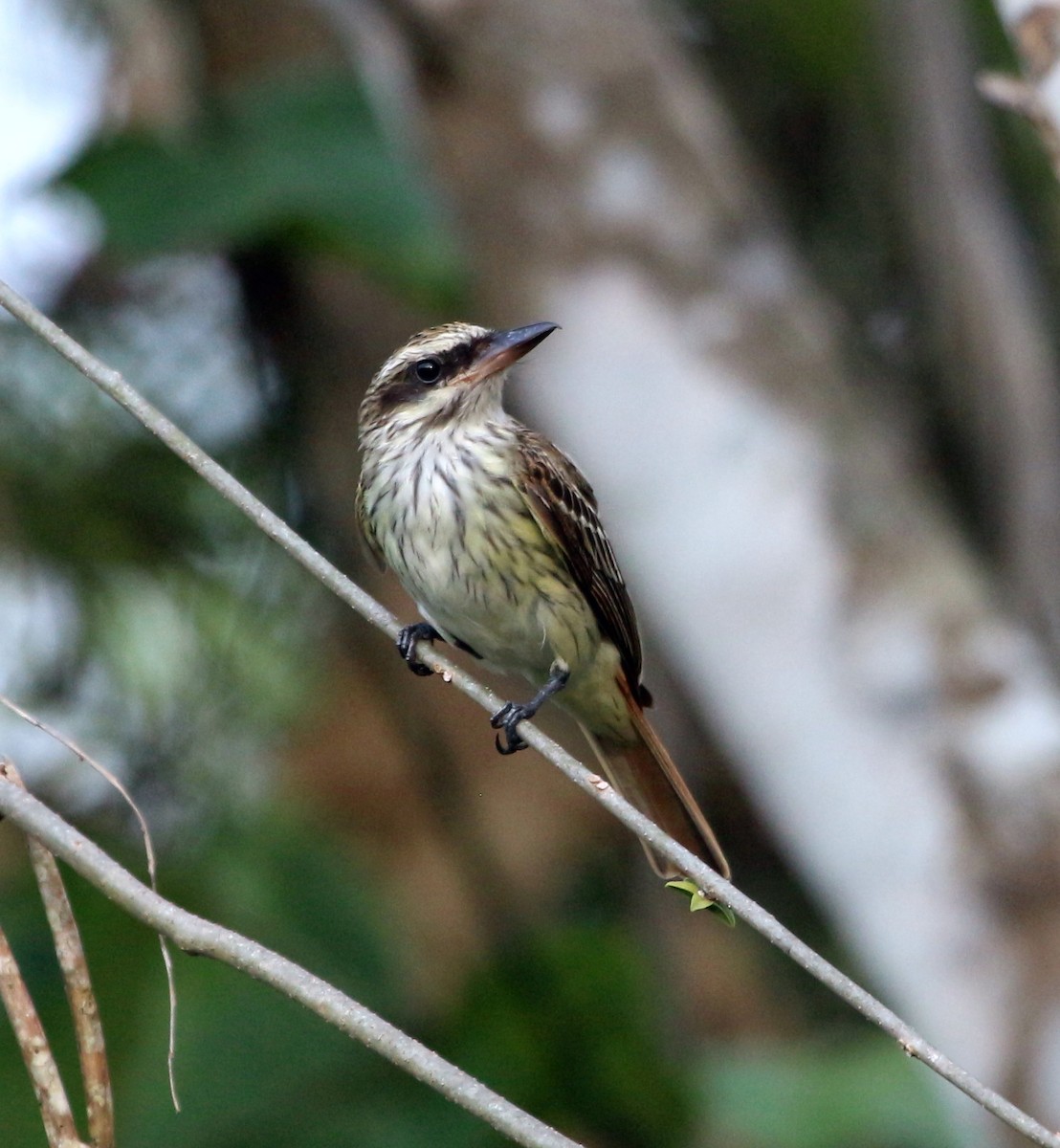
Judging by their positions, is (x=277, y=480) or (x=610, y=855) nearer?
(x=277, y=480)

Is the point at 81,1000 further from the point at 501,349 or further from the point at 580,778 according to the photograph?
the point at 501,349

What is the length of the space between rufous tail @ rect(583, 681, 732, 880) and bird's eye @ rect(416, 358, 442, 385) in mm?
799

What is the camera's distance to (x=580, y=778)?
87.6 inches

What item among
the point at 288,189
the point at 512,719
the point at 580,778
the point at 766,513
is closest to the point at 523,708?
the point at 512,719

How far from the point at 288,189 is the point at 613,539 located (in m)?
1.47

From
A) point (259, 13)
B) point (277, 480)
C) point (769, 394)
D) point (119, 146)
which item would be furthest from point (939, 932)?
point (259, 13)

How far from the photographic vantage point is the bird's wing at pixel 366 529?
379 centimetres

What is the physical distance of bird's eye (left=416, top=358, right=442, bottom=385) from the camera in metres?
3.82

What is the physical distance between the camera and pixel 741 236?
211 inches

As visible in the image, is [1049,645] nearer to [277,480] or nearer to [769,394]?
[769,394]

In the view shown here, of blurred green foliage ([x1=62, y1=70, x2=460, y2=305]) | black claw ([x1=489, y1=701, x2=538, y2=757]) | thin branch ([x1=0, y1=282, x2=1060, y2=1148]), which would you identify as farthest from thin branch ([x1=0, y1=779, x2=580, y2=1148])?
blurred green foliage ([x1=62, y1=70, x2=460, y2=305])

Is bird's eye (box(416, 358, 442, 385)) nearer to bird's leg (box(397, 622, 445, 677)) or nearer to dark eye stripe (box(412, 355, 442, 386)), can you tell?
dark eye stripe (box(412, 355, 442, 386))

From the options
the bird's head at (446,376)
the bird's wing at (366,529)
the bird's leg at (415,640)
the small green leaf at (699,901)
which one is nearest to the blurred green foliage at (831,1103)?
the bird's leg at (415,640)

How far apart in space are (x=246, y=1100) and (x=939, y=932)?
2.10 metres
